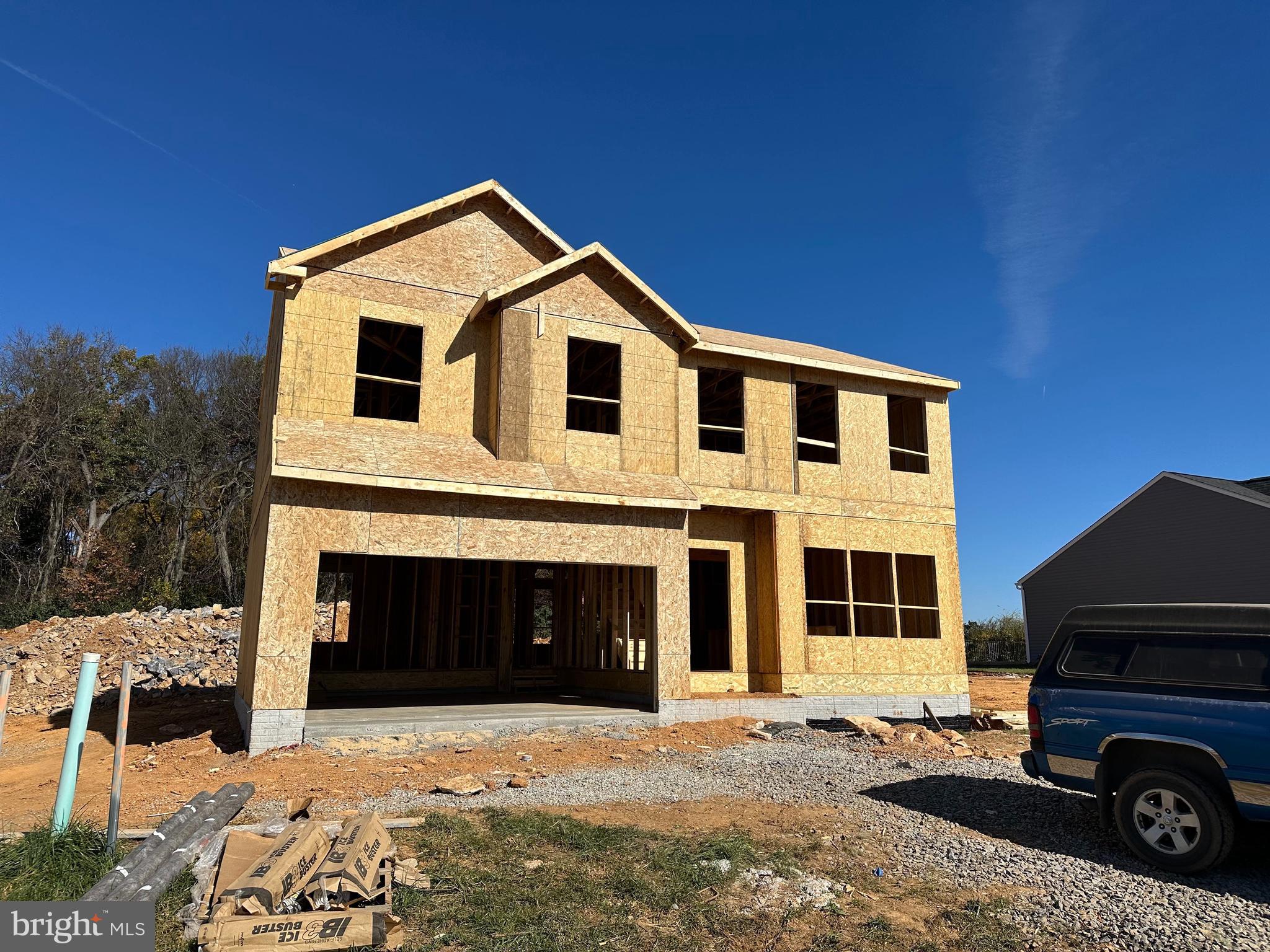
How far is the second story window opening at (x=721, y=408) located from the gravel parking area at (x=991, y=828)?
6.80 m

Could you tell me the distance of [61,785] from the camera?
572 cm

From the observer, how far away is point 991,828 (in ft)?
24.3

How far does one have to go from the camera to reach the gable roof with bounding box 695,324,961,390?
1625cm

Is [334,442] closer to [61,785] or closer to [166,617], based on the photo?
[61,785]

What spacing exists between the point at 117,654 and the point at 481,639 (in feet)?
37.0

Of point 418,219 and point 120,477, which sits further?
point 120,477

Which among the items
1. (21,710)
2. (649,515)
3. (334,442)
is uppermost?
(334,442)

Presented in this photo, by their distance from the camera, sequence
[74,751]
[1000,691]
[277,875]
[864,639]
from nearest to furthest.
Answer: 1. [277,875]
2. [74,751]
3. [864,639]
4. [1000,691]

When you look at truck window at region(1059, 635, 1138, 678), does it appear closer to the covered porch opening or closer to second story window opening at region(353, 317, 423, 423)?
the covered porch opening

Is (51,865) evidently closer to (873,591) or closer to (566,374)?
(566,374)

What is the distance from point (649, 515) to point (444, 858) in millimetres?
8458

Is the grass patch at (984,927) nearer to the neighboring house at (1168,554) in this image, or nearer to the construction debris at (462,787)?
the construction debris at (462,787)

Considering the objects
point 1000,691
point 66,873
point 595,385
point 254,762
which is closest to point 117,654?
point 254,762

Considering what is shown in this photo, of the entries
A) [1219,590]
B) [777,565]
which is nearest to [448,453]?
[777,565]
